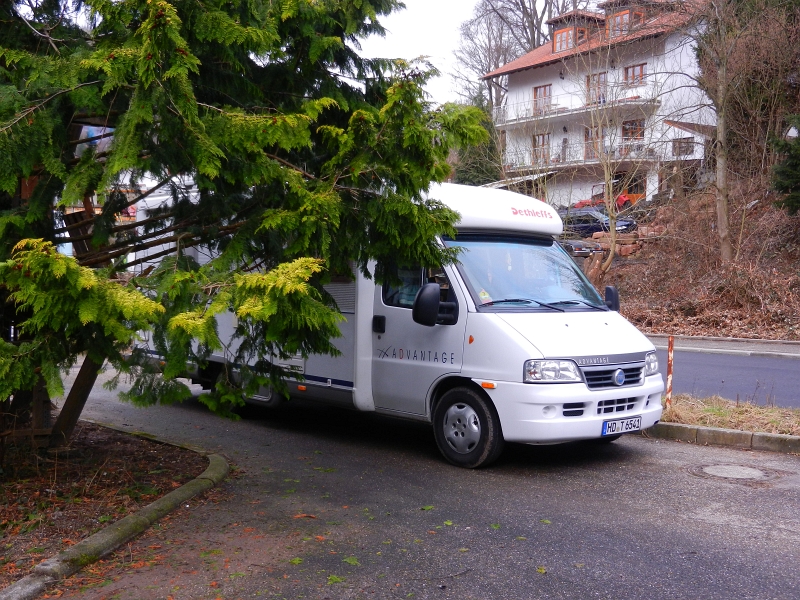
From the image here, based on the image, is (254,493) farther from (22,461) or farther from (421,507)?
(22,461)

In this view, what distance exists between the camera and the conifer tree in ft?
15.6

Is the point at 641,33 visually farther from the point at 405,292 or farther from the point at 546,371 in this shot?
the point at 546,371

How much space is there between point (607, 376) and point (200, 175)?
395 cm

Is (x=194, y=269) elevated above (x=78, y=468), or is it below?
above

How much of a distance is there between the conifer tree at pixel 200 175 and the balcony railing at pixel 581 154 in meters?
19.1

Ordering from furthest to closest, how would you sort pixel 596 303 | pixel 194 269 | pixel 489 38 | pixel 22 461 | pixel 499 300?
pixel 489 38 < pixel 596 303 < pixel 499 300 < pixel 22 461 < pixel 194 269

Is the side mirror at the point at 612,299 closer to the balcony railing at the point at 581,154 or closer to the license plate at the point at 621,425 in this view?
the license plate at the point at 621,425

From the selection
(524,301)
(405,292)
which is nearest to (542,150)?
(405,292)

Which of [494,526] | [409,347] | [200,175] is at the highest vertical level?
[200,175]

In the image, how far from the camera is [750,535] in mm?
5648

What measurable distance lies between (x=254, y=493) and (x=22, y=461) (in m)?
1.94

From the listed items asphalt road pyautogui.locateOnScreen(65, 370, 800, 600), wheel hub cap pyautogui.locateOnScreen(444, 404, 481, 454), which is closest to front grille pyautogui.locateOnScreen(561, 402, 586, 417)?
asphalt road pyautogui.locateOnScreen(65, 370, 800, 600)

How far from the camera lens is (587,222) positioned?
30625 millimetres

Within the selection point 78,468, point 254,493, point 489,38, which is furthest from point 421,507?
point 489,38
